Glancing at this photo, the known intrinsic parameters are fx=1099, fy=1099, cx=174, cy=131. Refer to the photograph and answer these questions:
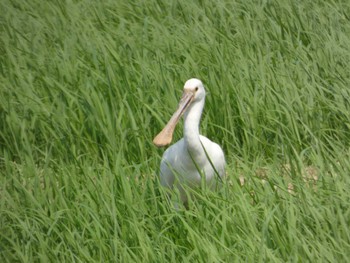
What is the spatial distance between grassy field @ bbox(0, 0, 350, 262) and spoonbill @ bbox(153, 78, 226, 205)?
0.13 meters

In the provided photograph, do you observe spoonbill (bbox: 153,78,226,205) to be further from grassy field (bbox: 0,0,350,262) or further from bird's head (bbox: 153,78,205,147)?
grassy field (bbox: 0,0,350,262)

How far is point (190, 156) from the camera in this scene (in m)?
5.24

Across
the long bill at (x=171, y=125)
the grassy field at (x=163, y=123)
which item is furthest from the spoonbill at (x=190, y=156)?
the grassy field at (x=163, y=123)

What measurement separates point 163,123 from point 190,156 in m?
0.72

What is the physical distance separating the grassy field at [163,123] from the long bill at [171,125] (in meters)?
0.15

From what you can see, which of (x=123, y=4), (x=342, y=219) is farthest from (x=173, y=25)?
(x=342, y=219)

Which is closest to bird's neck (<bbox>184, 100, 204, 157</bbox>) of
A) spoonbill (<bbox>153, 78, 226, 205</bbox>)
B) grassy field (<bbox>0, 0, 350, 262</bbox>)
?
spoonbill (<bbox>153, 78, 226, 205</bbox>)

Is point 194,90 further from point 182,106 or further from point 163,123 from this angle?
point 163,123

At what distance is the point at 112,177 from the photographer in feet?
16.6

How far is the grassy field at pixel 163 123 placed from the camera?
4531 millimetres

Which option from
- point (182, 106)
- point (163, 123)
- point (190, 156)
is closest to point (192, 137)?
point (190, 156)

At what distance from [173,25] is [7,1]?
64.0 inches

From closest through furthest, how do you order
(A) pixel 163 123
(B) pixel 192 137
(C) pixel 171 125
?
(B) pixel 192 137 < (C) pixel 171 125 < (A) pixel 163 123

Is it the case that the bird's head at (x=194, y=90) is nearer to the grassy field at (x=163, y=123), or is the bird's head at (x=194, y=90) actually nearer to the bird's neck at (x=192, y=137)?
the bird's neck at (x=192, y=137)
